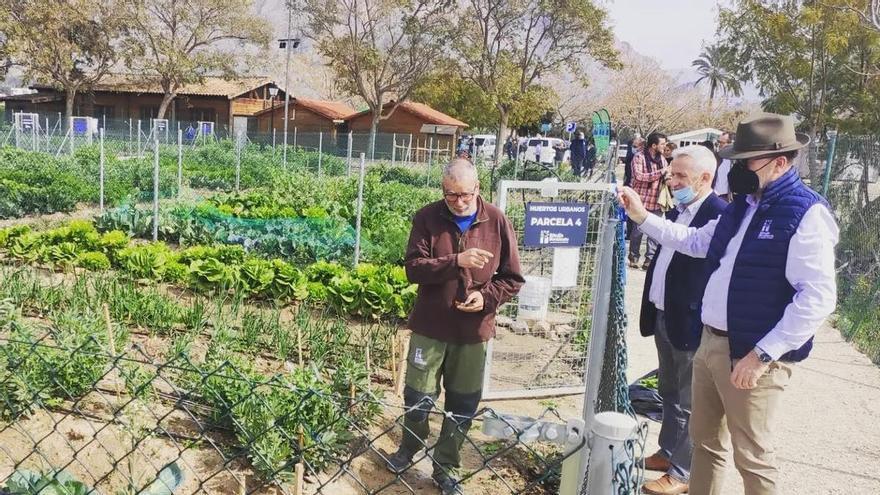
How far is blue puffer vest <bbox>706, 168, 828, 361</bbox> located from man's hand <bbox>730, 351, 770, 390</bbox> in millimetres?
60

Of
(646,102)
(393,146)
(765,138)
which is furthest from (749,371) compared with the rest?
(646,102)

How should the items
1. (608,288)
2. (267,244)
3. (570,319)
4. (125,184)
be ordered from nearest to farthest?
(608,288) < (570,319) < (267,244) < (125,184)

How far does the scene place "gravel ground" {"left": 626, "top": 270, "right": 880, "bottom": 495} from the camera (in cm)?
405

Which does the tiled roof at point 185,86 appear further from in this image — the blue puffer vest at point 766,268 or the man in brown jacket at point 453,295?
the blue puffer vest at point 766,268

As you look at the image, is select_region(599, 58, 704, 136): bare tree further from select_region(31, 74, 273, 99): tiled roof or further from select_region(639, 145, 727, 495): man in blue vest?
select_region(639, 145, 727, 495): man in blue vest

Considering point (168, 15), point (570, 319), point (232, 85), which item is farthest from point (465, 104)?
point (570, 319)

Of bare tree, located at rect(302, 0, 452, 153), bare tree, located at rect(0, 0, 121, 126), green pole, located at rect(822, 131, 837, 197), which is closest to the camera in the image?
green pole, located at rect(822, 131, 837, 197)

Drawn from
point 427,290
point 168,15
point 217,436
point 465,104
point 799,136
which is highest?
point 168,15

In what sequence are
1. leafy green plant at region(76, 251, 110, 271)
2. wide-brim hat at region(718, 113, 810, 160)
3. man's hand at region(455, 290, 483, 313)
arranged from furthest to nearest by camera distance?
leafy green plant at region(76, 251, 110, 271) < man's hand at region(455, 290, 483, 313) < wide-brim hat at region(718, 113, 810, 160)

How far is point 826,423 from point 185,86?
144 feet

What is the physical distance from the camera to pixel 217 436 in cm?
366

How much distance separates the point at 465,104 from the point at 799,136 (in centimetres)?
4384

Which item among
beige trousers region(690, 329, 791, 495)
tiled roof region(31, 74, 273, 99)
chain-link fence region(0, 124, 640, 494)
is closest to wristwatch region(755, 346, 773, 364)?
beige trousers region(690, 329, 791, 495)

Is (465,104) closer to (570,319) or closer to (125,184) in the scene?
(125,184)
